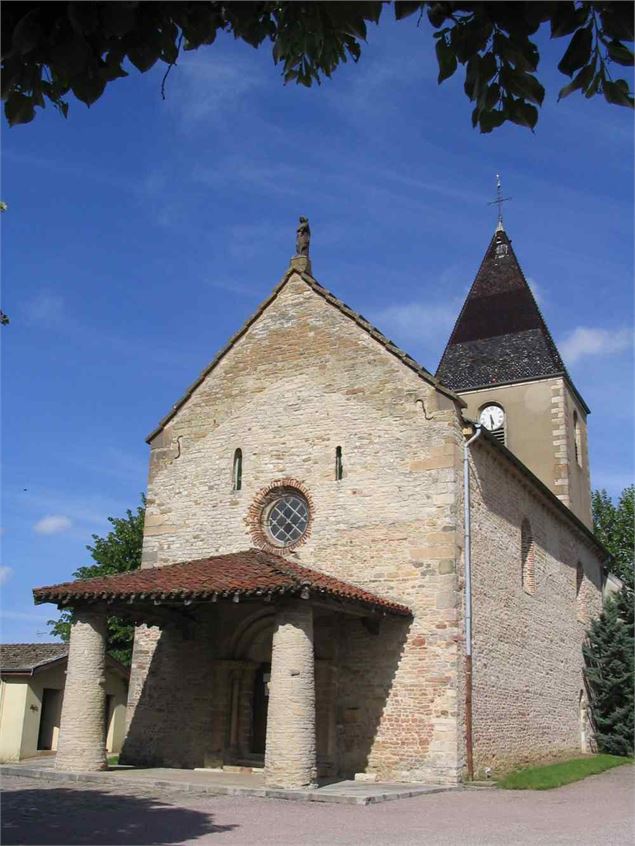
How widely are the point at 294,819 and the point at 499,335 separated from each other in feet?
68.0

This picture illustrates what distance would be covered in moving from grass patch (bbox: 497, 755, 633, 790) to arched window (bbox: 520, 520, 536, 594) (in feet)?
12.0

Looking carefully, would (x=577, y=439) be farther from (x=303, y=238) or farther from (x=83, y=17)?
(x=83, y=17)

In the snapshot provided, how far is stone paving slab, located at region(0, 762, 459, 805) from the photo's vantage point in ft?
38.1

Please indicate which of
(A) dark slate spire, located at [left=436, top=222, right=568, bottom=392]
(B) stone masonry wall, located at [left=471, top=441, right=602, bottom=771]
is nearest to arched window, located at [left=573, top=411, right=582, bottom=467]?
(A) dark slate spire, located at [left=436, top=222, right=568, bottom=392]

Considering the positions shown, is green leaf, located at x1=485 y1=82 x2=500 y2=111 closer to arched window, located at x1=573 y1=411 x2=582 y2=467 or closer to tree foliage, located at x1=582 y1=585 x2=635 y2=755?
tree foliage, located at x1=582 y1=585 x2=635 y2=755

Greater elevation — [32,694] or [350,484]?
[350,484]

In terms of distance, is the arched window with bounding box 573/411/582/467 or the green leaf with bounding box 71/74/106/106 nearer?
the green leaf with bounding box 71/74/106/106

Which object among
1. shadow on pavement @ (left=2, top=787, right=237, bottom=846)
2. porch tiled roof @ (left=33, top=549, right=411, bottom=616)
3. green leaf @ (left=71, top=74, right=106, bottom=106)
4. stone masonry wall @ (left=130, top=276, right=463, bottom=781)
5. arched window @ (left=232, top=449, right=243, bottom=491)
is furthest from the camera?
arched window @ (left=232, top=449, right=243, bottom=491)

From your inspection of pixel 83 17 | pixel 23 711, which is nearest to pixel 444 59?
pixel 83 17

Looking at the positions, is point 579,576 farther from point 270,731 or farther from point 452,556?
point 270,731

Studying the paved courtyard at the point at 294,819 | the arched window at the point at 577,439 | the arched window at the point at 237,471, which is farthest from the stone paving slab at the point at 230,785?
the arched window at the point at 577,439

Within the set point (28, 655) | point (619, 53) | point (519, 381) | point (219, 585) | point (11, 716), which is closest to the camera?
point (619, 53)

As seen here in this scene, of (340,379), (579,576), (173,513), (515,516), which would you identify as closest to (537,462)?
(579,576)

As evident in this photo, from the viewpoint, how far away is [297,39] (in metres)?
4.77
